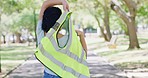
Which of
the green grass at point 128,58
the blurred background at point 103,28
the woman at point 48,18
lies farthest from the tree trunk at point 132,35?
the woman at point 48,18

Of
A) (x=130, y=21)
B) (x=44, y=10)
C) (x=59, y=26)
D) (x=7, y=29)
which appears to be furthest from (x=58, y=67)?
(x=7, y=29)

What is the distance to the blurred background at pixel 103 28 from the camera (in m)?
20.1

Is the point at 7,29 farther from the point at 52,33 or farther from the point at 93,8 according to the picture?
the point at 52,33

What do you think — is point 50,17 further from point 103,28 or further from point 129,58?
point 103,28

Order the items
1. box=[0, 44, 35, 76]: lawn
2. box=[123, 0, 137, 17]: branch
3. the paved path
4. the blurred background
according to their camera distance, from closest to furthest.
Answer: the paved path
box=[0, 44, 35, 76]: lawn
the blurred background
box=[123, 0, 137, 17]: branch

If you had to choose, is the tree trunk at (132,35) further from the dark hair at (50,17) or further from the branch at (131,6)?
the dark hair at (50,17)

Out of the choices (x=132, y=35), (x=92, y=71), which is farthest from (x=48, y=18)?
(x=132, y=35)

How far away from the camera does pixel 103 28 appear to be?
1918 inches

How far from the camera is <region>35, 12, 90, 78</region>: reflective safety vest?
11.0 ft

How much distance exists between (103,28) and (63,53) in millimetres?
45492

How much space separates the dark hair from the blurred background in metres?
2.83

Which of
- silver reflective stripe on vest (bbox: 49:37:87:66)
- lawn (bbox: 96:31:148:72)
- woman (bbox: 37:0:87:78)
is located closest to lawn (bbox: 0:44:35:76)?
lawn (bbox: 96:31:148:72)

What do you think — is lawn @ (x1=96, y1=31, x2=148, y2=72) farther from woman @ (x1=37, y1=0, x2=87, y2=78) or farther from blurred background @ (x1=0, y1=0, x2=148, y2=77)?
woman @ (x1=37, y1=0, x2=87, y2=78)

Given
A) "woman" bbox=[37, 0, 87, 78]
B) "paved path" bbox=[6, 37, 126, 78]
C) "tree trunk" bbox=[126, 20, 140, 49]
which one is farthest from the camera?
"tree trunk" bbox=[126, 20, 140, 49]
